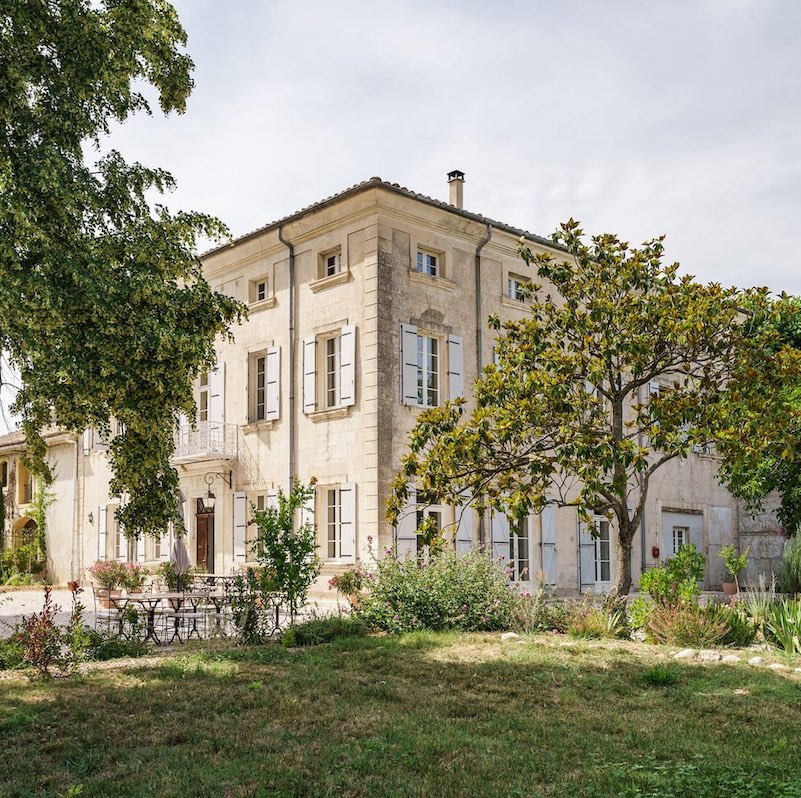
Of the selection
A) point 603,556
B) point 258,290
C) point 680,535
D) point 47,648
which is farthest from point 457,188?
point 47,648

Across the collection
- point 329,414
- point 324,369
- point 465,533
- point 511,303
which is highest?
point 511,303

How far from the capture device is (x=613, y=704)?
7.40 metres

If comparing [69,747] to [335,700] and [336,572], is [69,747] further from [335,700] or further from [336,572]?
[336,572]

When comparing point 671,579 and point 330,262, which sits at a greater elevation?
point 330,262

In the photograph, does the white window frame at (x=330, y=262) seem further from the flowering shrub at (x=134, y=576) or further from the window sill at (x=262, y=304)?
the flowering shrub at (x=134, y=576)

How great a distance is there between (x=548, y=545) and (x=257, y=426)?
682 cm

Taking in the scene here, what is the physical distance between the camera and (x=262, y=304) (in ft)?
68.0

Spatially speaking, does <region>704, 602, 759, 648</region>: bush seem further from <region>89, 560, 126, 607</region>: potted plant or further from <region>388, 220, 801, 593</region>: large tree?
<region>89, 560, 126, 607</region>: potted plant

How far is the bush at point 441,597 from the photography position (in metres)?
11.8

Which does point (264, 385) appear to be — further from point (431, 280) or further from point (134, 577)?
point (134, 577)

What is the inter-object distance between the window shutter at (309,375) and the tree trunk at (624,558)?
8.67 meters

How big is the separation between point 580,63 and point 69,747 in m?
6.57

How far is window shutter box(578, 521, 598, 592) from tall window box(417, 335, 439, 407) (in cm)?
488

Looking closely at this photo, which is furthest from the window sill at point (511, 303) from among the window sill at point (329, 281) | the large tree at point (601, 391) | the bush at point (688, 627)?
the bush at point (688, 627)
